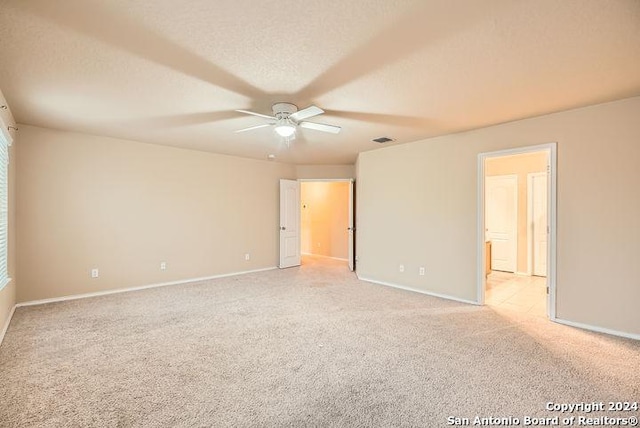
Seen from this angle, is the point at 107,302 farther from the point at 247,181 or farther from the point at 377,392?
the point at 377,392

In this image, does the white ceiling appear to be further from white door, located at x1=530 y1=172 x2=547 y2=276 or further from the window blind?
white door, located at x1=530 y1=172 x2=547 y2=276

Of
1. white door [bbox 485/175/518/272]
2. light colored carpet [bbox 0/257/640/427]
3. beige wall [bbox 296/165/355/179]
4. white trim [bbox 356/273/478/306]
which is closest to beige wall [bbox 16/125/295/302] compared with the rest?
light colored carpet [bbox 0/257/640/427]

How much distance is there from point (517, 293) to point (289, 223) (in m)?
4.51

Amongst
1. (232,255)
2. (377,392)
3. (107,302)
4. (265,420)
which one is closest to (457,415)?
(377,392)

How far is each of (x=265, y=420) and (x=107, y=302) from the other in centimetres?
351

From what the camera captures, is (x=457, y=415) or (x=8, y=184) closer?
(x=457, y=415)

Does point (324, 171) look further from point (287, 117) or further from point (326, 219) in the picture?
point (287, 117)

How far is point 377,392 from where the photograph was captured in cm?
208

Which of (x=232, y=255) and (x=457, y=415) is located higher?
(x=232, y=255)

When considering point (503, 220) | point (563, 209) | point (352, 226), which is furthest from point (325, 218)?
point (563, 209)

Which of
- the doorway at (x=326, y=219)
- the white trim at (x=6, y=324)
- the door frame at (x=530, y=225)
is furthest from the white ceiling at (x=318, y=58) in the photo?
the doorway at (x=326, y=219)

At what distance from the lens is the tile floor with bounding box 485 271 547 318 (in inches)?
154

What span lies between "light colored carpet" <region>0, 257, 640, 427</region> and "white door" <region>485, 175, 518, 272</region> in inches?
114

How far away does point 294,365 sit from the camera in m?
2.44
